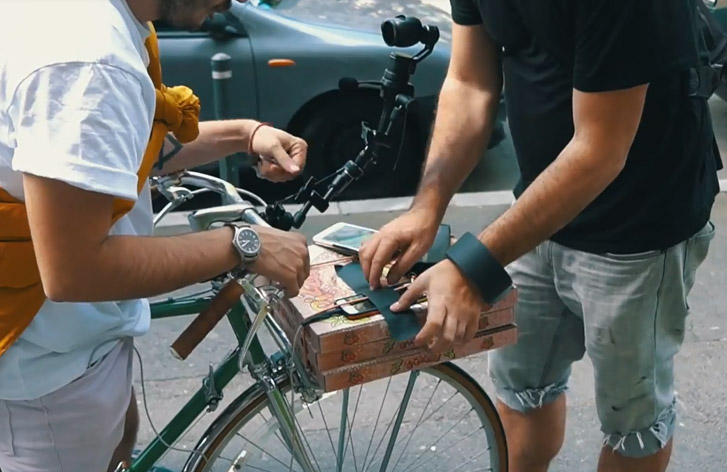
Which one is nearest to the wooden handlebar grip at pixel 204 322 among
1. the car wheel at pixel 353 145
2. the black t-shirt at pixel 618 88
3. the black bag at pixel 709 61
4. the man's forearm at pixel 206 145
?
the man's forearm at pixel 206 145

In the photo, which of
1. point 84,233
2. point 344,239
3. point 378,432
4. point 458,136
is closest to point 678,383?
point 378,432

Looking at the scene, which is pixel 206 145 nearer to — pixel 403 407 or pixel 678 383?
pixel 403 407

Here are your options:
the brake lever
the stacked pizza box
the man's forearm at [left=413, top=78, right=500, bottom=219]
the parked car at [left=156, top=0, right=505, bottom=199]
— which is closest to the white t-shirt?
the brake lever

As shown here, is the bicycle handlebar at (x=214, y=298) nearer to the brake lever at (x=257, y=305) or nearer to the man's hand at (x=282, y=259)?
the brake lever at (x=257, y=305)

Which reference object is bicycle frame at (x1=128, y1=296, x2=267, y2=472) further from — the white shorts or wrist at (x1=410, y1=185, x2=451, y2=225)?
wrist at (x1=410, y1=185, x2=451, y2=225)

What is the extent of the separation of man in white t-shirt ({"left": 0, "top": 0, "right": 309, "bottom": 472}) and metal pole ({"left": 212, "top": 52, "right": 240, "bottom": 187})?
8.97 feet

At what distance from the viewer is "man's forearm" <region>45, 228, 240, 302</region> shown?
4.90ft

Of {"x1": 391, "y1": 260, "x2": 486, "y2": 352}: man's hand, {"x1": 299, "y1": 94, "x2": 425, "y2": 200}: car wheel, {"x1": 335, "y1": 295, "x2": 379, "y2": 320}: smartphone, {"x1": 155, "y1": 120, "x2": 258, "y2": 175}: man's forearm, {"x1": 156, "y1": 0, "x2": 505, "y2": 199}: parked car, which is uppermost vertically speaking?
{"x1": 155, "y1": 120, "x2": 258, "y2": 175}: man's forearm

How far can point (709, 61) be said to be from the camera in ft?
6.68

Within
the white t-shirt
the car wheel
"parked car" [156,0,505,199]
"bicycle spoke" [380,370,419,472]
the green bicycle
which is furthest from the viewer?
the car wheel

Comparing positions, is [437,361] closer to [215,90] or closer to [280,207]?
[280,207]

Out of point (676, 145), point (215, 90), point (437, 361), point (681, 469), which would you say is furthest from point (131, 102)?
point (215, 90)

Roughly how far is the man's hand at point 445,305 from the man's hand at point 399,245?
0.14 meters

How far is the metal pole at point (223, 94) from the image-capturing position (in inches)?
181
